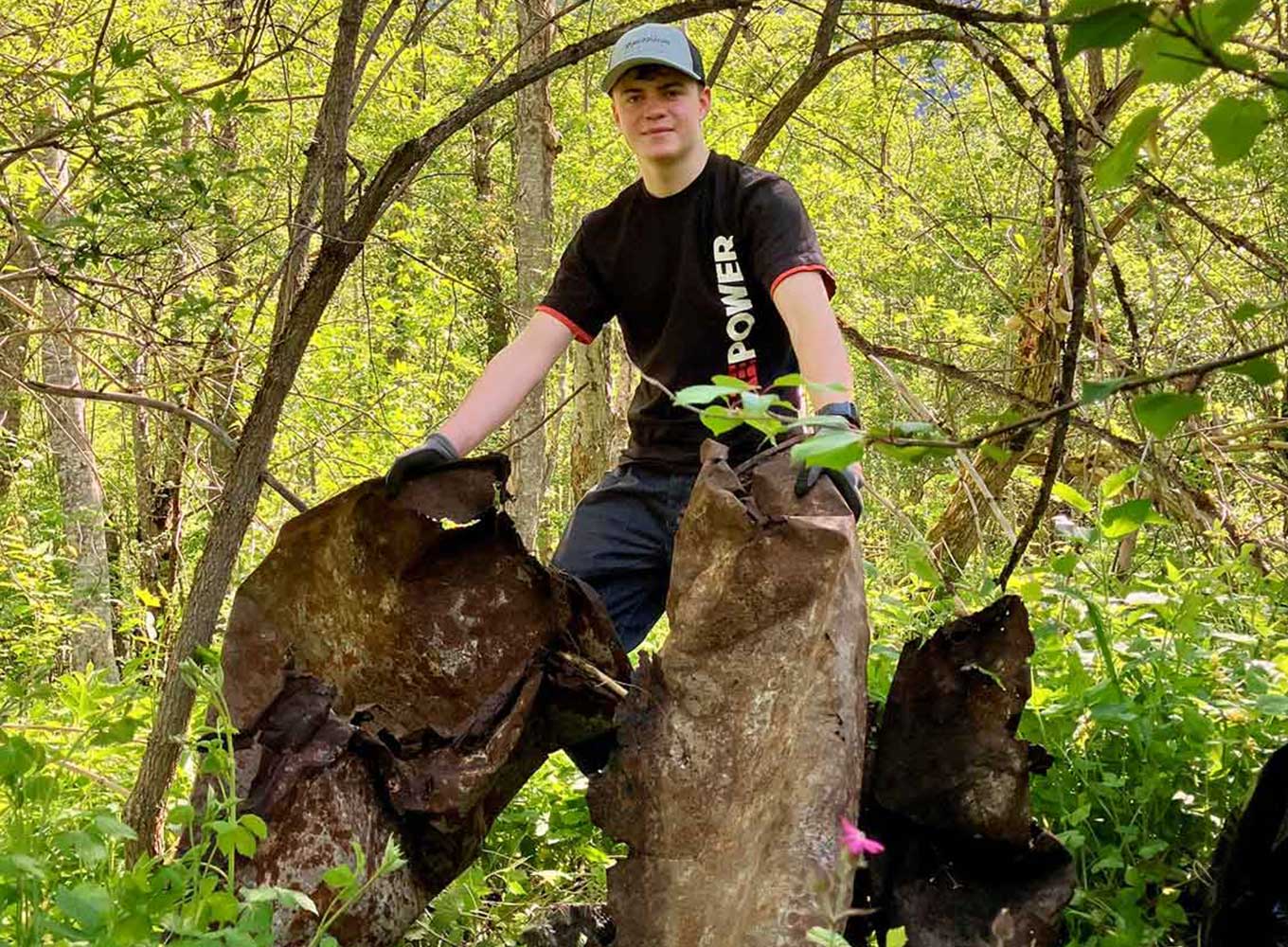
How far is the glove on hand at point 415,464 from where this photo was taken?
2551 millimetres

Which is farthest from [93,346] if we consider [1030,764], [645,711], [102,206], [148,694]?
[1030,764]

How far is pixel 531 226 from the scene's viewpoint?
8.46 metres

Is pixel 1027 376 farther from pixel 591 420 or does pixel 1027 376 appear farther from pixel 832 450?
pixel 832 450

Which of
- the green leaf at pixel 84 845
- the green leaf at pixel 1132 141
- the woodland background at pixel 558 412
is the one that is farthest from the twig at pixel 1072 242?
the green leaf at pixel 84 845

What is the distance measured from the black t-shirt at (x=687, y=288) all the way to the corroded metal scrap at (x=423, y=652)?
70 cm

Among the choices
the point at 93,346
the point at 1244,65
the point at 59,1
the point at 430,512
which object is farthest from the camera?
the point at 93,346

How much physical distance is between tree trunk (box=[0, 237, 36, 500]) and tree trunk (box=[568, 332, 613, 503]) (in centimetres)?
377

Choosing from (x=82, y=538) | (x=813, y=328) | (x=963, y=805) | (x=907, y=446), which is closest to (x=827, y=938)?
(x=907, y=446)

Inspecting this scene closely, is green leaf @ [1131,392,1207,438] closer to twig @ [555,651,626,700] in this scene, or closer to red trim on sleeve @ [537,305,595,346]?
twig @ [555,651,626,700]

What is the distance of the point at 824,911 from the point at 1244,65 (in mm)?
1446

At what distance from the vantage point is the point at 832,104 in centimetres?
923

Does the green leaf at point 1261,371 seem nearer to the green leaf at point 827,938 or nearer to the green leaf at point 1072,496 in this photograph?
the green leaf at point 827,938

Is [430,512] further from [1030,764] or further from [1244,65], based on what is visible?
[1244,65]

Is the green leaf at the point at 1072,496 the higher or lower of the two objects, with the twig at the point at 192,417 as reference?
lower
